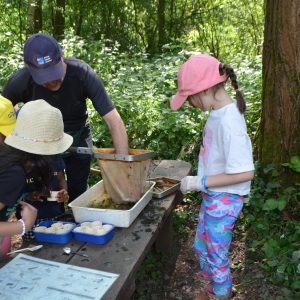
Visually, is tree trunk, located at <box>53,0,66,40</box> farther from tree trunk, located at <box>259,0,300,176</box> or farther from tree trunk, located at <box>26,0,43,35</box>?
tree trunk, located at <box>259,0,300,176</box>

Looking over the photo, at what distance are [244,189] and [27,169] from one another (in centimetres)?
112

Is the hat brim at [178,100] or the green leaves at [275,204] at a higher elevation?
the hat brim at [178,100]

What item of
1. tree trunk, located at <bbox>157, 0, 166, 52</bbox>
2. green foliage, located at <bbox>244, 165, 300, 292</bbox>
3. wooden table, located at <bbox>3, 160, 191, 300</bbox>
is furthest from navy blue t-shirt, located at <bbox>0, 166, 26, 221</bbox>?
tree trunk, located at <bbox>157, 0, 166, 52</bbox>

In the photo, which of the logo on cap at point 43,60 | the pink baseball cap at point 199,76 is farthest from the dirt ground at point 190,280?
the pink baseball cap at point 199,76

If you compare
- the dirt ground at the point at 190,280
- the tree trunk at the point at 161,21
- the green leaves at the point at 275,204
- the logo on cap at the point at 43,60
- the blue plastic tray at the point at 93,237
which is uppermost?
the tree trunk at the point at 161,21

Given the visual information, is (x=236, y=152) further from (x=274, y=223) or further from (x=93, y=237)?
(x=274, y=223)

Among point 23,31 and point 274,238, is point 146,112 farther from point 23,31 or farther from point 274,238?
point 23,31

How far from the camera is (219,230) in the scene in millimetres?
2143

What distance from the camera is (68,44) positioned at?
6.62 metres

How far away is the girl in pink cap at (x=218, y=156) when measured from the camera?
197cm

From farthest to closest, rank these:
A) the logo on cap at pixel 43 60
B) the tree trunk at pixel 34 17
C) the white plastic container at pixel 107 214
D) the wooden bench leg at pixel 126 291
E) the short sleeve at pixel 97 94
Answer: the tree trunk at pixel 34 17 < the short sleeve at pixel 97 94 < the logo on cap at pixel 43 60 < the white plastic container at pixel 107 214 < the wooden bench leg at pixel 126 291

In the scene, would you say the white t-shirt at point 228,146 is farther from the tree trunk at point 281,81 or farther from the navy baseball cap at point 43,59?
the tree trunk at point 281,81

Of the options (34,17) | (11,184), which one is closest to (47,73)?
(11,184)

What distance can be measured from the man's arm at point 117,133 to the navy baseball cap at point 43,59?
0.44 metres
